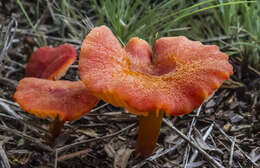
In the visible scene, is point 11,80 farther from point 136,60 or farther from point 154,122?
point 154,122

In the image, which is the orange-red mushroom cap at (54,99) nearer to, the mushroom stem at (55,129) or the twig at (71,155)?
the mushroom stem at (55,129)

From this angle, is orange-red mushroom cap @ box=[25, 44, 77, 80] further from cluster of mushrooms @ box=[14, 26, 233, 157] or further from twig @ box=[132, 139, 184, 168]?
twig @ box=[132, 139, 184, 168]

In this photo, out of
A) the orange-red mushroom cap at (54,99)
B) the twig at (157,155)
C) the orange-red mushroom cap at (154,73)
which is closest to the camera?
the orange-red mushroom cap at (154,73)

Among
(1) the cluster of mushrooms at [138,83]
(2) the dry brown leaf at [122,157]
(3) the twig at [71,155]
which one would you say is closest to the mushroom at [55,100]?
(1) the cluster of mushrooms at [138,83]

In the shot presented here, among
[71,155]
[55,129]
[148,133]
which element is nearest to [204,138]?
[148,133]

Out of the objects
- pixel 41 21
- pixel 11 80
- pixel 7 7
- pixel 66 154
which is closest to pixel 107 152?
pixel 66 154

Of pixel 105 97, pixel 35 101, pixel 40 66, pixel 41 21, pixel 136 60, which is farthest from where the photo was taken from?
pixel 41 21
